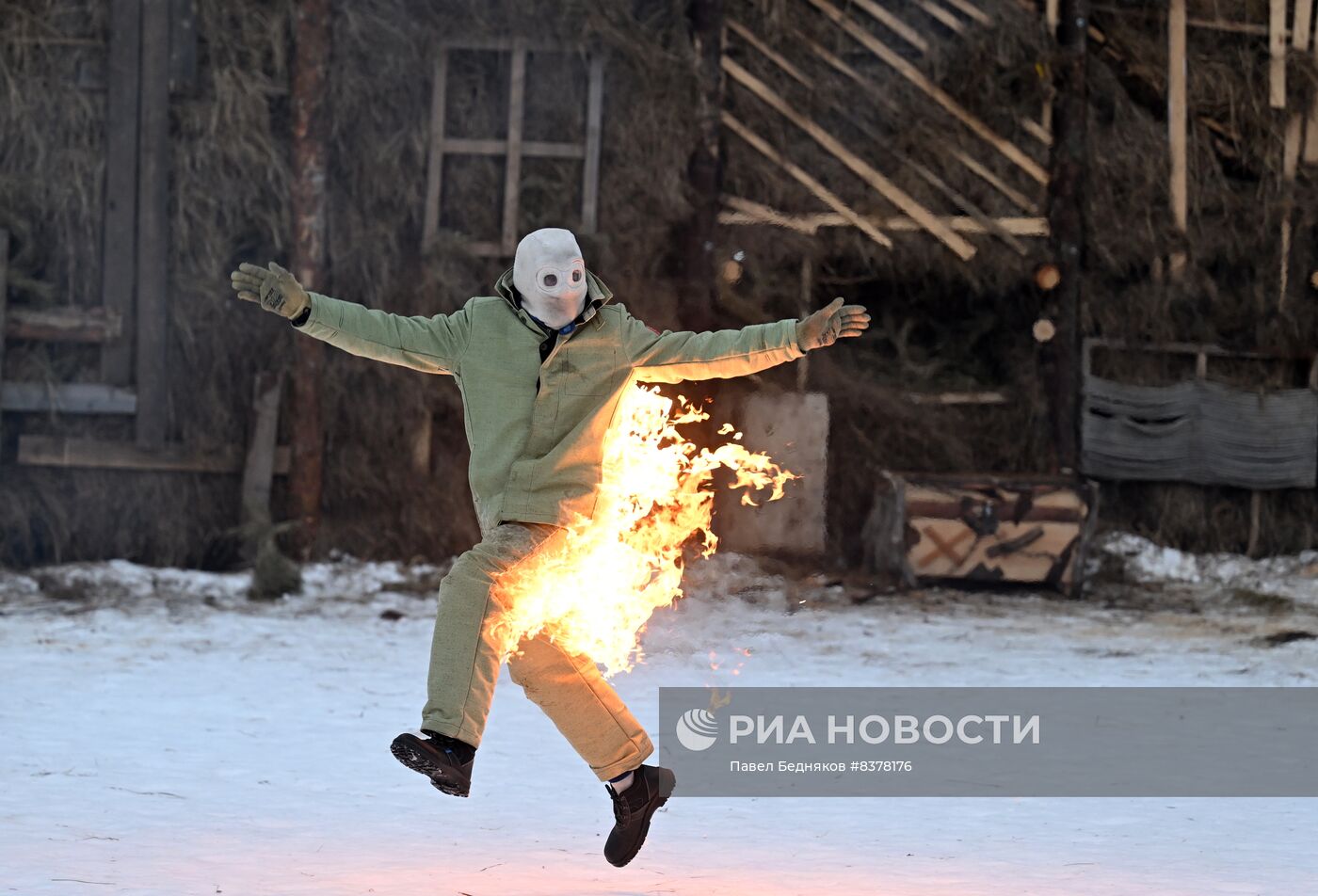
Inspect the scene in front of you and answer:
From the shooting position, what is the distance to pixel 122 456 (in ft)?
34.9

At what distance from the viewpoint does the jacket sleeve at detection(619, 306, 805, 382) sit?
14.1ft

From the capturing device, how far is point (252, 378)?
10.8 m

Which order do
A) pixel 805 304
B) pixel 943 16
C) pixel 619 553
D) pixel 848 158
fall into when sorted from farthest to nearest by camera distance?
pixel 805 304
pixel 943 16
pixel 848 158
pixel 619 553

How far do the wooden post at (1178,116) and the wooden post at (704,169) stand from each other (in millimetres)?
3221

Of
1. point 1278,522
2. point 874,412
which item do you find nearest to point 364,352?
point 874,412

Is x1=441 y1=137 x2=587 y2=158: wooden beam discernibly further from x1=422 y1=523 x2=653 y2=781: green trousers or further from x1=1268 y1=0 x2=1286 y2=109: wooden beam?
x1=422 y1=523 x2=653 y2=781: green trousers

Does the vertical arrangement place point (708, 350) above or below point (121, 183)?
below

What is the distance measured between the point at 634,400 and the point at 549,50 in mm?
6866

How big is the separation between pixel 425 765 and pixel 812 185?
25.6ft

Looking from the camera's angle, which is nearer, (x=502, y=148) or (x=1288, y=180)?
(x=502, y=148)

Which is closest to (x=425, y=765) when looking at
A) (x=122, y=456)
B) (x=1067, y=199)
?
(x=122, y=456)

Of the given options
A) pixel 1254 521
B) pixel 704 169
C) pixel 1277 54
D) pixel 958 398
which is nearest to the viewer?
pixel 704 169

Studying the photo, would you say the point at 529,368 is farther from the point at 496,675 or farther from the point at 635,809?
the point at 635,809

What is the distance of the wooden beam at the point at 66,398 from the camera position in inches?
414
